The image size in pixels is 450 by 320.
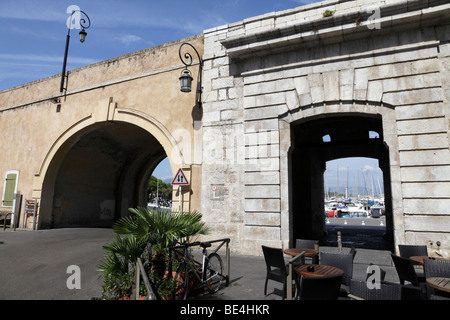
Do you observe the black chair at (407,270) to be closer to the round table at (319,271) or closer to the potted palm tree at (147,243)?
the round table at (319,271)

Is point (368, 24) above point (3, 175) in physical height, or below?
above

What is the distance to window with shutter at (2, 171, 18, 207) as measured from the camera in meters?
15.1

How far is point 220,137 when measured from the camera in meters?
9.43

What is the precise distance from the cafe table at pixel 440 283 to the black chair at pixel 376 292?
0.57 meters

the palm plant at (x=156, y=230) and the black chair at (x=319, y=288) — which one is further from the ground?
the palm plant at (x=156, y=230)

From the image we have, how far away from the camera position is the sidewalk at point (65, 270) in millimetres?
5344

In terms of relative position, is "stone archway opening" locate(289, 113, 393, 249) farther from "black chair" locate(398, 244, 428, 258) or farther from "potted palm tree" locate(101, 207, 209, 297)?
"potted palm tree" locate(101, 207, 209, 297)

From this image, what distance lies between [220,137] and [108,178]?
9.74 meters

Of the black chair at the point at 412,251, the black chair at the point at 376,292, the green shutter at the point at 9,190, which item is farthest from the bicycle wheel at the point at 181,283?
the green shutter at the point at 9,190

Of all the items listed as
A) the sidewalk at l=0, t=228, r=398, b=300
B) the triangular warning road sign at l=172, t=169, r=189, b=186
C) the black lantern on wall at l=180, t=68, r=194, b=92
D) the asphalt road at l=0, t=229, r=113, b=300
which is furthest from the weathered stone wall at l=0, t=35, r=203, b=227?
the sidewalk at l=0, t=228, r=398, b=300

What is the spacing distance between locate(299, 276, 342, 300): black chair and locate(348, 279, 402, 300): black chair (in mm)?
227

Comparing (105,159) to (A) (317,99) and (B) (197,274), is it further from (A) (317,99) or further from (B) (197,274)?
(B) (197,274)

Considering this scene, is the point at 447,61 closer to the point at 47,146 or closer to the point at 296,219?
the point at 296,219

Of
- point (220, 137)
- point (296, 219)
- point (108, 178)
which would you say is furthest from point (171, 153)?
point (108, 178)
